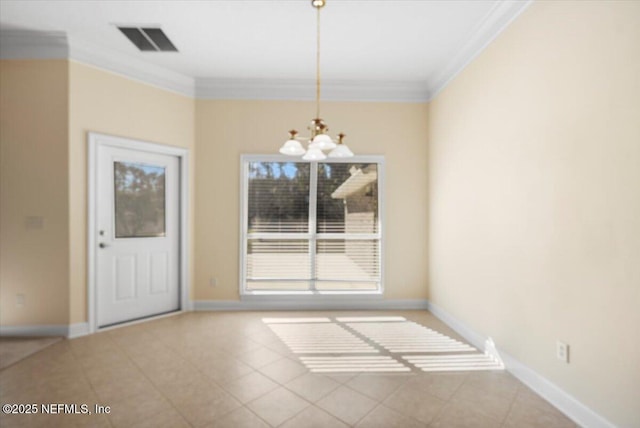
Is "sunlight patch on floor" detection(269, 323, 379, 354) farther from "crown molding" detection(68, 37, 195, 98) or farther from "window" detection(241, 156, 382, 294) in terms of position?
"crown molding" detection(68, 37, 195, 98)

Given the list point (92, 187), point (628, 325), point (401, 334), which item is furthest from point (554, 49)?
point (92, 187)

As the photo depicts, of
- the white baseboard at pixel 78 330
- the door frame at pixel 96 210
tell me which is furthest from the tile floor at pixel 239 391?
the door frame at pixel 96 210

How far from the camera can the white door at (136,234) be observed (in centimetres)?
356

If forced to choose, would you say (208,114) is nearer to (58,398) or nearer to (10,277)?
(10,277)

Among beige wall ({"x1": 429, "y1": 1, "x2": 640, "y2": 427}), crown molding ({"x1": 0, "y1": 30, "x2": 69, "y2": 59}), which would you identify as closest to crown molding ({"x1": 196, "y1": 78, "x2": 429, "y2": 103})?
beige wall ({"x1": 429, "y1": 1, "x2": 640, "y2": 427})

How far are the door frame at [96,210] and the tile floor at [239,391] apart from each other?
600 mm

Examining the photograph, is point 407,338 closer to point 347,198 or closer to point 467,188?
point 467,188

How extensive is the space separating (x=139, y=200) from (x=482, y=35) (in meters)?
4.10

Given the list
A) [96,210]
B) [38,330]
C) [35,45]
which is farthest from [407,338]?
[35,45]

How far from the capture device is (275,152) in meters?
4.26

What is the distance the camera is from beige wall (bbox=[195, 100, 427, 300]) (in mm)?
4238

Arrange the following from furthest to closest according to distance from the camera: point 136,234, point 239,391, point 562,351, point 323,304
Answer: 1. point 323,304
2. point 136,234
3. point 239,391
4. point 562,351

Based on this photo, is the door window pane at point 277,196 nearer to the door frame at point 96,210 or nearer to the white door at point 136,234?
the door frame at point 96,210

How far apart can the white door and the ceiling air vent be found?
1167mm
